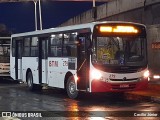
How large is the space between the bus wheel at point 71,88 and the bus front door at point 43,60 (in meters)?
2.58

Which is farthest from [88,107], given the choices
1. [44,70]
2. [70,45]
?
[44,70]

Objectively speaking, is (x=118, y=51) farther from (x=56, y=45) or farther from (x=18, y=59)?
(x=18, y=59)

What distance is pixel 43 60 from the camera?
64.6 feet

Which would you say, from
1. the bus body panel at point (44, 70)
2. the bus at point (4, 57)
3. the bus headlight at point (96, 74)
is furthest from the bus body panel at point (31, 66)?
the bus headlight at point (96, 74)

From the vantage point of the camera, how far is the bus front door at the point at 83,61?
51.4ft

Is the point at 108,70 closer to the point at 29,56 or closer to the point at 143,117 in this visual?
the point at 143,117

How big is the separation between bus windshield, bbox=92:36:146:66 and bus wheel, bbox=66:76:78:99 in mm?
1964

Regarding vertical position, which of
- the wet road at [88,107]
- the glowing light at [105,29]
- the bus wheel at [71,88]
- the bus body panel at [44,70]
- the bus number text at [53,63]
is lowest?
the wet road at [88,107]

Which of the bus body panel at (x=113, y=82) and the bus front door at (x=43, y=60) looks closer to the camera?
the bus body panel at (x=113, y=82)

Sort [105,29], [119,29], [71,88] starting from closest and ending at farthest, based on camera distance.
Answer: [105,29], [119,29], [71,88]

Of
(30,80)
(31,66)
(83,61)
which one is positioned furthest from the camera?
(30,80)

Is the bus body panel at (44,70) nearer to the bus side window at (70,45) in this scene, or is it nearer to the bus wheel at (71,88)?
the bus side window at (70,45)

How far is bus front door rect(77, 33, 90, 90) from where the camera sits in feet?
51.4

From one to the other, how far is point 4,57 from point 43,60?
7743 millimetres
